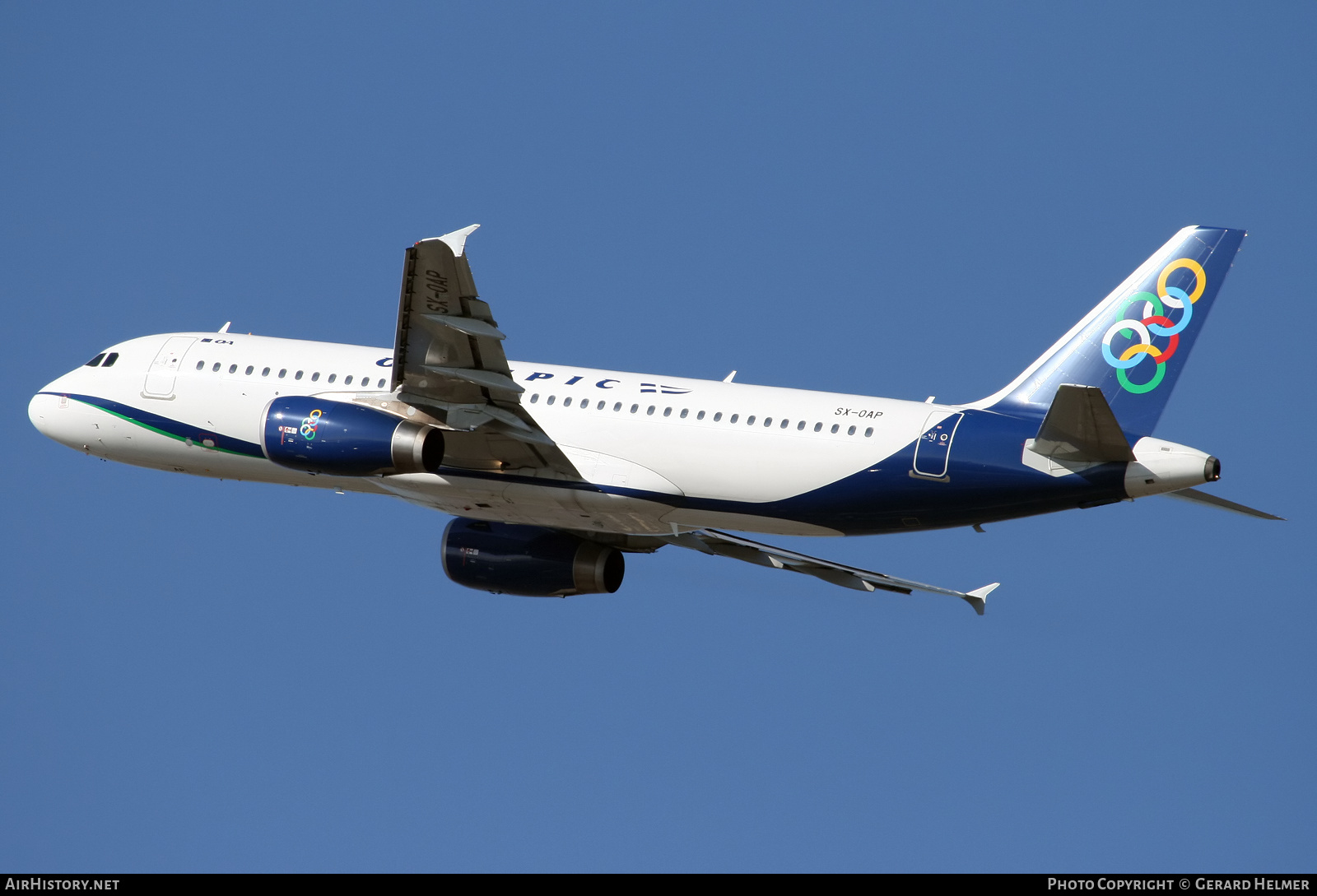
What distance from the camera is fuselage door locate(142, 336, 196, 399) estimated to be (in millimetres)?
36219

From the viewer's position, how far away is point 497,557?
36625 mm

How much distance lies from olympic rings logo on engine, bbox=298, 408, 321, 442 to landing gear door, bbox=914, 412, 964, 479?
10878mm

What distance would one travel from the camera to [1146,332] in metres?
30.1

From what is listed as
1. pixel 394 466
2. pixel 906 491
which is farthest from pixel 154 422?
pixel 906 491

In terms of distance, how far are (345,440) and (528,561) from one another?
6.47 m

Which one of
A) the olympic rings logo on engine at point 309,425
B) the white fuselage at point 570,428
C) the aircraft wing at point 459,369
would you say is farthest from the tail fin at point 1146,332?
the olympic rings logo on engine at point 309,425

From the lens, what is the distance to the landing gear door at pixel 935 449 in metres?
30.5

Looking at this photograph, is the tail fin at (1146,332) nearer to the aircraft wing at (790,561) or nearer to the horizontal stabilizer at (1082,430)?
the horizontal stabilizer at (1082,430)

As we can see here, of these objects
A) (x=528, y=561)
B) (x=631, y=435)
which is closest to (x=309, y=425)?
(x=631, y=435)

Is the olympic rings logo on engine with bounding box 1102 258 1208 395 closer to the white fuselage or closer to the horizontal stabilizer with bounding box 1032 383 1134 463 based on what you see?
the horizontal stabilizer with bounding box 1032 383 1134 463

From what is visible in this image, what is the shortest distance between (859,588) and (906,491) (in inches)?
252

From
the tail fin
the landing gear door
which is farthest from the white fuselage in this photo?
the tail fin

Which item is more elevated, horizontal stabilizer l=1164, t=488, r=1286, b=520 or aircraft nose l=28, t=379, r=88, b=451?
aircraft nose l=28, t=379, r=88, b=451
